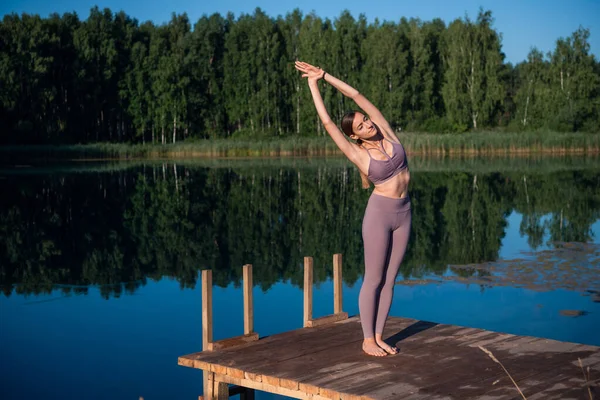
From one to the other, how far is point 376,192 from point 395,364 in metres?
1.23

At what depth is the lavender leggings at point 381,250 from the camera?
611cm

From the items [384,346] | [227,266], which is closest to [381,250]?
[384,346]

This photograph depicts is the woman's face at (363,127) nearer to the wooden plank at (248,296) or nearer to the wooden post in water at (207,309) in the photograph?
the wooden post in water at (207,309)

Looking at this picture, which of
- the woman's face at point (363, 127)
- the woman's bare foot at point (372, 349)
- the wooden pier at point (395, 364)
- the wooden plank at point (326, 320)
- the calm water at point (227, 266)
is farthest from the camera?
the calm water at point (227, 266)

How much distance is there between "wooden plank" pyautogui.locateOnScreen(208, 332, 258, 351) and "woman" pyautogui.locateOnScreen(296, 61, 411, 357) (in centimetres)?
106

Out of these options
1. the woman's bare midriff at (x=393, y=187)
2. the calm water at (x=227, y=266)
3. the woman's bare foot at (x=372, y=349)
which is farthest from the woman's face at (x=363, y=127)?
the calm water at (x=227, y=266)

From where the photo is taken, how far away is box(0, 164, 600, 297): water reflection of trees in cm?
1459

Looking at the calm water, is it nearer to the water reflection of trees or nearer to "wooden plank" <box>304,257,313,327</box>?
the water reflection of trees

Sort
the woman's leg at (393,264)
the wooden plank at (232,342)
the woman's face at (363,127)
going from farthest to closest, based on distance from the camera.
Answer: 1. the wooden plank at (232,342)
2. the woman's leg at (393,264)
3. the woman's face at (363,127)

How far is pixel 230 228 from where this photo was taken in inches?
765

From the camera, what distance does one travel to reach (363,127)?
6.03 m

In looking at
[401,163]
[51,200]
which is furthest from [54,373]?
[51,200]

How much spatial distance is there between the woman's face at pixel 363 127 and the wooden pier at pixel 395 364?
163 cm

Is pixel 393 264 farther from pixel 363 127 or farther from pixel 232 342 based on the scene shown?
pixel 232 342
